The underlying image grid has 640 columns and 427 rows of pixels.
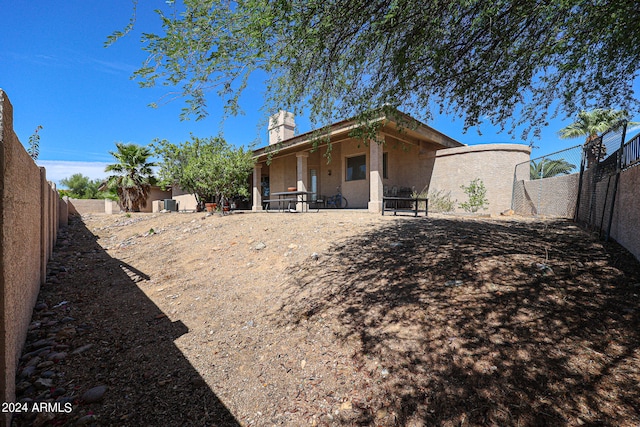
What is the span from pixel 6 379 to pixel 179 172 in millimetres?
13445

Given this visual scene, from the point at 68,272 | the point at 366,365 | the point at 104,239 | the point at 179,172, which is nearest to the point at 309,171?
the point at 179,172

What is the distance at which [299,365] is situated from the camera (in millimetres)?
2447

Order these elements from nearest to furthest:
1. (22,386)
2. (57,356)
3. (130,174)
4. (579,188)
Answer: (22,386) < (57,356) < (579,188) < (130,174)

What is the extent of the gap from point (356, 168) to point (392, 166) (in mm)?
1554

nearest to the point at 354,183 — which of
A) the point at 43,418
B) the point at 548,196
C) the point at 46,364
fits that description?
the point at 548,196

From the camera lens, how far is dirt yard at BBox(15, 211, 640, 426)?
1.92m

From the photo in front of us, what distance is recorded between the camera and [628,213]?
3.85 metres

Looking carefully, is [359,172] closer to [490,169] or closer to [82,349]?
[490,169]

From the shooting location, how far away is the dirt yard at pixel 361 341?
6.29 feet

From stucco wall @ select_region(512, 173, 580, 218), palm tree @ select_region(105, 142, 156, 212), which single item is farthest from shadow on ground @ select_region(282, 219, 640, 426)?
palm tree @ select_region(105, 142, 156, 212)

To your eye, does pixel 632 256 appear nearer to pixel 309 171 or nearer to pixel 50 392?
pixel 50 392

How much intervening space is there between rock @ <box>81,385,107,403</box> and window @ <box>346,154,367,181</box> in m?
→ 10.9

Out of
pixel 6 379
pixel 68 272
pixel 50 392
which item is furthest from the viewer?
pixel 68 272

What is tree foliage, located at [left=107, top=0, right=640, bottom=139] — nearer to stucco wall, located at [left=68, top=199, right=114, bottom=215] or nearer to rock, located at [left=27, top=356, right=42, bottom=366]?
rock, located at [left=27, top=356, right=42, bottom=366]
